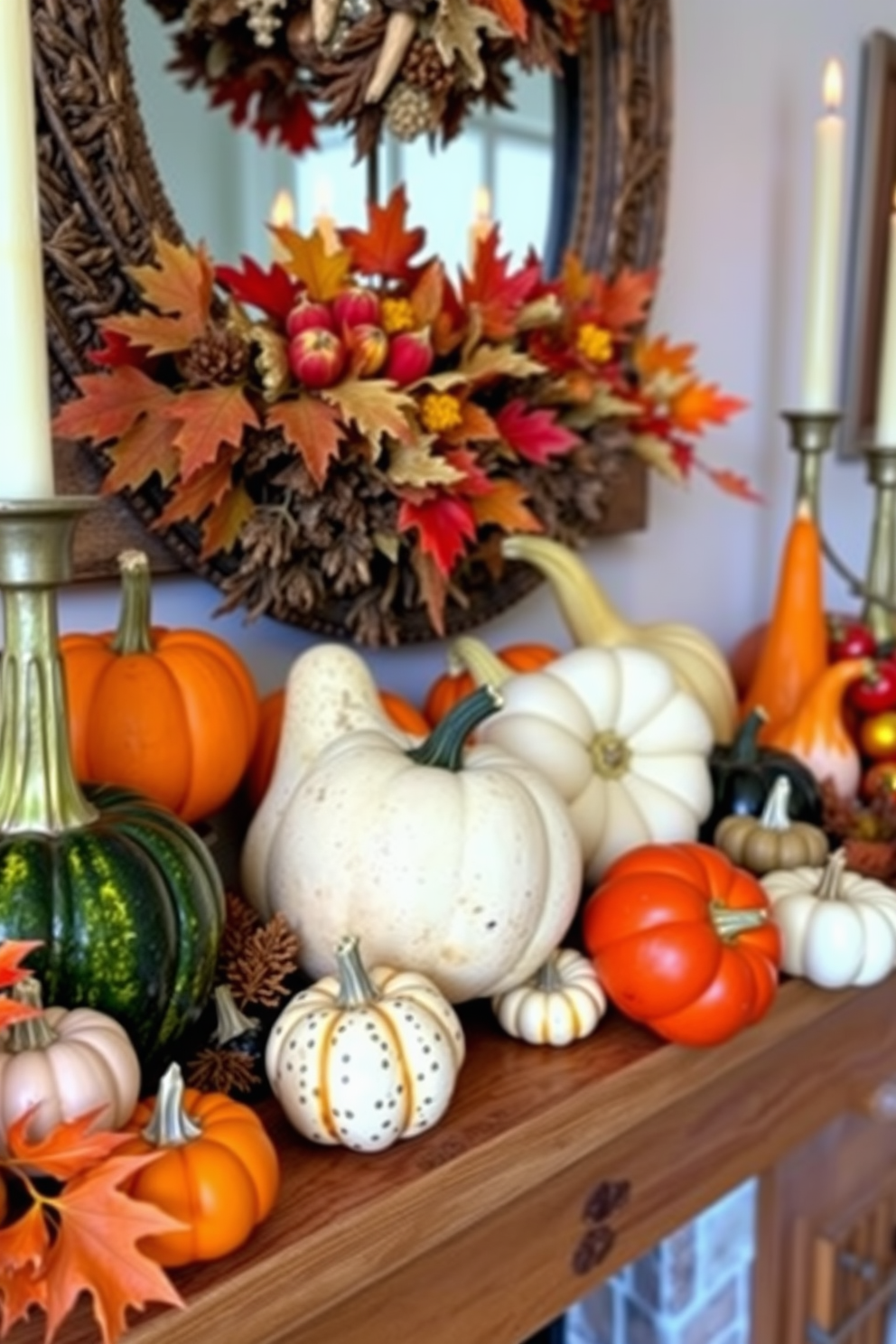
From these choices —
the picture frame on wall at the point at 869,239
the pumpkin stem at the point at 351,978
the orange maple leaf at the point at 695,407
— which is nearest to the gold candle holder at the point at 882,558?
the orange maple leaf at the point at 695,407

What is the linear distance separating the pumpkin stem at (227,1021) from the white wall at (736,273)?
0.47 metres

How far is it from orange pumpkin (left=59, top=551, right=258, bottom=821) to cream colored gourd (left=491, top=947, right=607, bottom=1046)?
197 millimetres

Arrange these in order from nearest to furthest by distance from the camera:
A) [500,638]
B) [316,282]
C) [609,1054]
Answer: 1. [609,1054]
2. [316,282]
3. [500,638]

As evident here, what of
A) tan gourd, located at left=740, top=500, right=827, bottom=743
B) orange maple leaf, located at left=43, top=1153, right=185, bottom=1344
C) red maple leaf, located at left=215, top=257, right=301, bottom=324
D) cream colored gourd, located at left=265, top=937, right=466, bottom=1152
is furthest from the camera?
tan gourd, located at left=740, top=500, right=827, bottom=743

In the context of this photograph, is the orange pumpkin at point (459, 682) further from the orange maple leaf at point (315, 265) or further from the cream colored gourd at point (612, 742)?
the orange maple leaf at point (315, 265)

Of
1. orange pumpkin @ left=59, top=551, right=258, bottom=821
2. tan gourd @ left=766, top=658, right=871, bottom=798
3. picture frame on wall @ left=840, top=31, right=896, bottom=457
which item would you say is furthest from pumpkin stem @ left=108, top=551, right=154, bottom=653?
picture frame on wall @ left=840, top=31, right=896, bottom=457

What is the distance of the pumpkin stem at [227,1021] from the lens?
0.55m

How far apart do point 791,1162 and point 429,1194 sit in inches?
16.8

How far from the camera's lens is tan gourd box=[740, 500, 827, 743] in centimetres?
97

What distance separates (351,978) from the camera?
0.51 m

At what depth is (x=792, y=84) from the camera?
1150mm

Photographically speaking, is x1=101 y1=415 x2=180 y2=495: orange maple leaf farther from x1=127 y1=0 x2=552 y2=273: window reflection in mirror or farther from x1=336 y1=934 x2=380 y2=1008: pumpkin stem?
x1=336 y1=934 x2=380 y2=1008: pumpkin stem

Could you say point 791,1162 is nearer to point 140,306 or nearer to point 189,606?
point 189,606

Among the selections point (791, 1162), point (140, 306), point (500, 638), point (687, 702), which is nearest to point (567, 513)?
point (500, 638)
